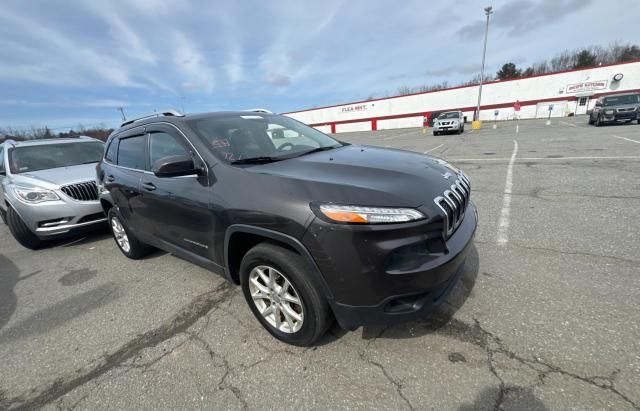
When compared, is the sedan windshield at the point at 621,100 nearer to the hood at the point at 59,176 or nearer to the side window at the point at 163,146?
the side window at the point at 163,146

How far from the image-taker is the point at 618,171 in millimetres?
6047

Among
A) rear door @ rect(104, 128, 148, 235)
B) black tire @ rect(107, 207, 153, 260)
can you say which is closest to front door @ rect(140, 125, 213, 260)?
rear door @ rect(104, 128, 148, 235)

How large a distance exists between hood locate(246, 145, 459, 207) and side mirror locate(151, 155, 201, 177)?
0.53 m

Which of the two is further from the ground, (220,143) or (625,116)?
(220,143)

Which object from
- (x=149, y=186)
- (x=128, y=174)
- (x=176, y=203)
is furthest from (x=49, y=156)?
(x=176, y=203)

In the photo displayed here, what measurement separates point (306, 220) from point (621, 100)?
21801 mm

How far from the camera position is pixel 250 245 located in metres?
2.44

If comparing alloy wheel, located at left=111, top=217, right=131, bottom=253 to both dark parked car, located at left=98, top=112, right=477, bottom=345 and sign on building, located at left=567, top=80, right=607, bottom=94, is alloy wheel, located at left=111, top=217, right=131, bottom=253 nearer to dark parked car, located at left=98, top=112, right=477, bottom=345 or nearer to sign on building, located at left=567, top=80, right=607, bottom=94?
dark parked car, located at left=98, top=112, right=477, bottom=345

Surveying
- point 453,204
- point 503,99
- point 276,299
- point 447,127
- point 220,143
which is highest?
point 503,99

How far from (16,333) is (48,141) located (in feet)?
15.6

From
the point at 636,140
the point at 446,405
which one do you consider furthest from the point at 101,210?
the point at 636,140

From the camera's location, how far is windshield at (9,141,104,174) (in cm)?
533

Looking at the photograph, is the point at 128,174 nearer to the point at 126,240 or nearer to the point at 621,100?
the point at 126,240

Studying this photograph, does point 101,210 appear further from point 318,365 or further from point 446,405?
point 446,405
